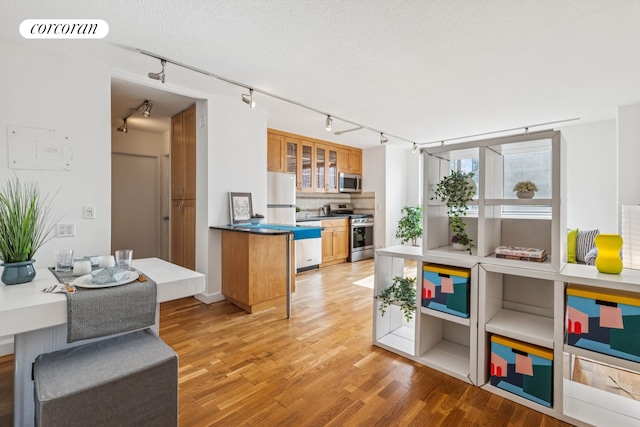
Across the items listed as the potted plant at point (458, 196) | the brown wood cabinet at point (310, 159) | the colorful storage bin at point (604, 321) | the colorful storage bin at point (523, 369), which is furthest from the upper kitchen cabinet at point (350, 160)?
the colorful storage bin at point (604, 321)

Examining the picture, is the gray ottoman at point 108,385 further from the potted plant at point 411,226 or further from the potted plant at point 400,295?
the potted plant at point 411,226

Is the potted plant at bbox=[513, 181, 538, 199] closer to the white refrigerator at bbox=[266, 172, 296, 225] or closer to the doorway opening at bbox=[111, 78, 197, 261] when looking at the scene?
the white refrigerator at bbox=[266, 172, 296, 225]

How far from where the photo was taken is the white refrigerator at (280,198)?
474 centimetres

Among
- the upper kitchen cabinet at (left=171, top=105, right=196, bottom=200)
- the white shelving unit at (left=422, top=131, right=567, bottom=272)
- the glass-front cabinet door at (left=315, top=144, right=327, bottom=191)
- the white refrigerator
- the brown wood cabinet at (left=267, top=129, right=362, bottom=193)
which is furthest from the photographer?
the glass-front cabinet door at (left=315, top=144, right=327, bottom=191)

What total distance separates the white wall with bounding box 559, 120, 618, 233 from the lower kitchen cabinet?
3257 mm

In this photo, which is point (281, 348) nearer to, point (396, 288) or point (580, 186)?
point (396, 288)

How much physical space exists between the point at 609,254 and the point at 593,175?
3.93 m

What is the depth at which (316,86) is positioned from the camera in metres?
3.20

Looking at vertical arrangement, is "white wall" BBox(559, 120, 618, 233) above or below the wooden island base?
above

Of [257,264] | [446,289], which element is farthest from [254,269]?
[446,289]

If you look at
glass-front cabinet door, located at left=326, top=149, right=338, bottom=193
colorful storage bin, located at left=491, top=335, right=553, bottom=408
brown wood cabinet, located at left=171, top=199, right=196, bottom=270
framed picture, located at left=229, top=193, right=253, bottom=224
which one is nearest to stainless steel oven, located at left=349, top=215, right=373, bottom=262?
glass-front cabinet door, located at left=326, top=149, right=338, bottom=193

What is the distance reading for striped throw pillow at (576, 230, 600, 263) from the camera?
372 centimetres

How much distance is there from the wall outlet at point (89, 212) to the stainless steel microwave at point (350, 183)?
4.32 m

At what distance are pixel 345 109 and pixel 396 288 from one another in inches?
97.9
